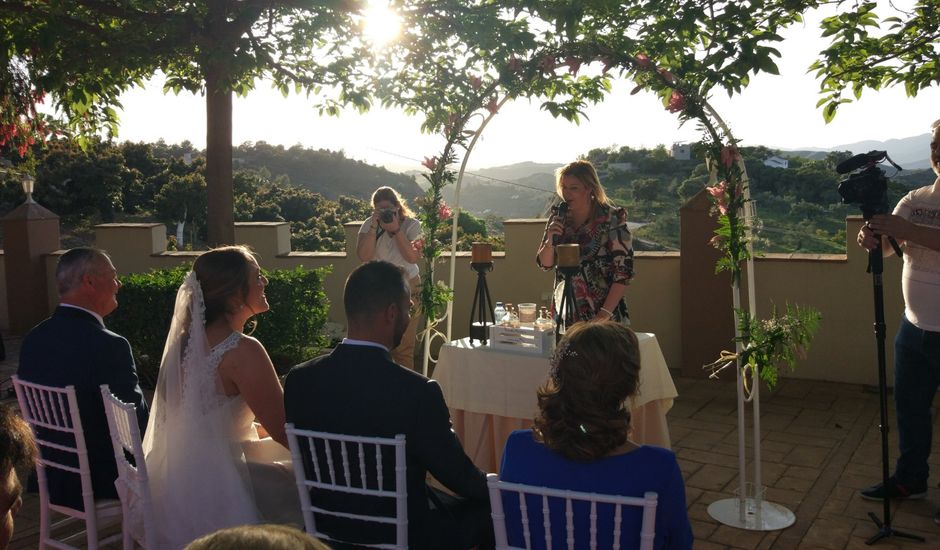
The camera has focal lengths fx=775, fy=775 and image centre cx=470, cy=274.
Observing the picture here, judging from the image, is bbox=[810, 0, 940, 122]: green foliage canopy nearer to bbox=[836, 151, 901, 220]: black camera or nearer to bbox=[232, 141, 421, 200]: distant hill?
bbox=[836, 151, 901, 220]: black camera

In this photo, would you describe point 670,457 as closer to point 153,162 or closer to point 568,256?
point 568,256

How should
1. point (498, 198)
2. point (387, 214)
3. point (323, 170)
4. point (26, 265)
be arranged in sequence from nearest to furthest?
point (387, 214) → point (26, 265) → point (498, 198) → point (323, 170)

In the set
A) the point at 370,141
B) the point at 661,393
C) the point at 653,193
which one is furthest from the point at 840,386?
the point at 653,193

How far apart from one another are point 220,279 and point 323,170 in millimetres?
28963

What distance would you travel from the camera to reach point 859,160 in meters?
3.56

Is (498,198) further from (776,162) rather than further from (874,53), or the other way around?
(874,53)

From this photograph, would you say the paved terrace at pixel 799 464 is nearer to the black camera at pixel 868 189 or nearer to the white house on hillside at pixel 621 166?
the black camera at pixel 868 189

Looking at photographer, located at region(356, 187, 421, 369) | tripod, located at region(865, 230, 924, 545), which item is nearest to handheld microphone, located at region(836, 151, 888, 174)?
tripod, located at region(865, 230, 924, 545)

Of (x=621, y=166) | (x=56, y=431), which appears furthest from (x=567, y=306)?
(x=621, y=166)

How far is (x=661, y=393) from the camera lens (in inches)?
157

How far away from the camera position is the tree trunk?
700cm

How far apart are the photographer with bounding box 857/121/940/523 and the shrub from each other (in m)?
4.90

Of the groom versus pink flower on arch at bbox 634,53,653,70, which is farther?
pink flower on arch at bbox 634,53,653,70

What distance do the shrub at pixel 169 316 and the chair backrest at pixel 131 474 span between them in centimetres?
415
